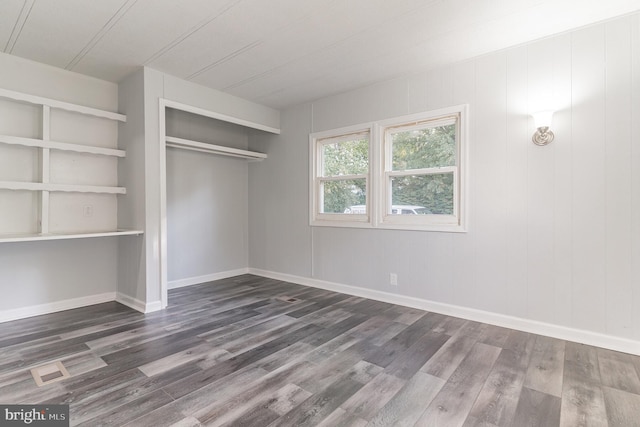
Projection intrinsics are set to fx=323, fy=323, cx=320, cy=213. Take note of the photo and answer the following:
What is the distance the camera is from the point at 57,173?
11.2 feet

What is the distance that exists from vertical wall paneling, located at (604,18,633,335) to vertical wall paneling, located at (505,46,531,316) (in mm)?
560

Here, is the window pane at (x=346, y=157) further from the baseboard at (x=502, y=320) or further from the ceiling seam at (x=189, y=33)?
the ceiling seam at (x=189, y=33)

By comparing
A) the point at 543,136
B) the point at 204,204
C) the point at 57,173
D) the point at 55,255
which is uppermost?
the point at 543,136

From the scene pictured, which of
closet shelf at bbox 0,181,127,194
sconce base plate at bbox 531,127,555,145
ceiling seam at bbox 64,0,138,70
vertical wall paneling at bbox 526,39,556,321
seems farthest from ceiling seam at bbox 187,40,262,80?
sconce base plate at bbox 531,127,555,145

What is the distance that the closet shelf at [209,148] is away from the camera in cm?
399

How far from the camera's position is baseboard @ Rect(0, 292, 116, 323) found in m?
3.16

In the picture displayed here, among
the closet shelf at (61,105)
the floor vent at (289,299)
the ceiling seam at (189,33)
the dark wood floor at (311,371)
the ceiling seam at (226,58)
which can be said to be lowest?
the dark wood floor at (311,371)

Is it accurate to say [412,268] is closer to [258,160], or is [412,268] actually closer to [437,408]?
[437,408]

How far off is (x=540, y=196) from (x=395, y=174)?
4.71 feet

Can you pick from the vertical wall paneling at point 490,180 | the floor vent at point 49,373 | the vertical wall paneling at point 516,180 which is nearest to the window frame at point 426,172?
the vertical wall paneling at point 490,180

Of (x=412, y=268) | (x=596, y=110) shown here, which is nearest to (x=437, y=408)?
(x=412, y=268)

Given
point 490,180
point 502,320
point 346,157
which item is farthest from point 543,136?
point 346,157

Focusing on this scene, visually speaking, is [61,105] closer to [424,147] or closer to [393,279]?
[424,147]

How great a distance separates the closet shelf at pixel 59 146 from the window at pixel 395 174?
95.9 inches
